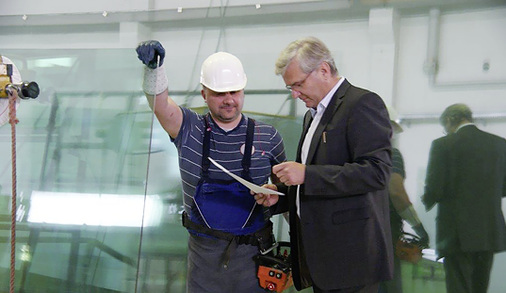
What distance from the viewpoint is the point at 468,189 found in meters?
2.56

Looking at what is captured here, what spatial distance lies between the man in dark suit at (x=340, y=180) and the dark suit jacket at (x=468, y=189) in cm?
117

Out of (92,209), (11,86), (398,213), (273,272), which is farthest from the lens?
(92,209)

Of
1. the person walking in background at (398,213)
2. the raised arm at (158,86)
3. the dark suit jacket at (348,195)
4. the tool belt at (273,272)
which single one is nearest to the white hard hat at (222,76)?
the raised arm at (158,86)

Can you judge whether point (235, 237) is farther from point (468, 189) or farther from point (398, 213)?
point (468, 189)

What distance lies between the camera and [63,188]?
290 centimetres

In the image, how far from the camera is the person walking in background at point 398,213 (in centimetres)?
263

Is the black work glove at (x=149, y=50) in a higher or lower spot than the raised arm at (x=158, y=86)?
higher

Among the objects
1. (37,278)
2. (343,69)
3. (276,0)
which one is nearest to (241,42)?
(276,0)

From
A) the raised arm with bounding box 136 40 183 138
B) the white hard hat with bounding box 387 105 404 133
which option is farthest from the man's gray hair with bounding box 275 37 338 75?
the white hard hat with bounding box 387 105 404 133

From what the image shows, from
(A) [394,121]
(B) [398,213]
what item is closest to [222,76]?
(A) [394,121]

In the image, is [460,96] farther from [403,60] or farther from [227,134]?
[227,134]

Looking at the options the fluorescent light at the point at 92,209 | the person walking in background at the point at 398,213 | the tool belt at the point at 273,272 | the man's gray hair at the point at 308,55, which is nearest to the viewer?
the man's gray hair at the point at 308,55

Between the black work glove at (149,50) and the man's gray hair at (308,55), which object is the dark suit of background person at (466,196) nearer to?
the man's gray hair at (308,55)

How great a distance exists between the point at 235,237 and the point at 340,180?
0.45 metres
